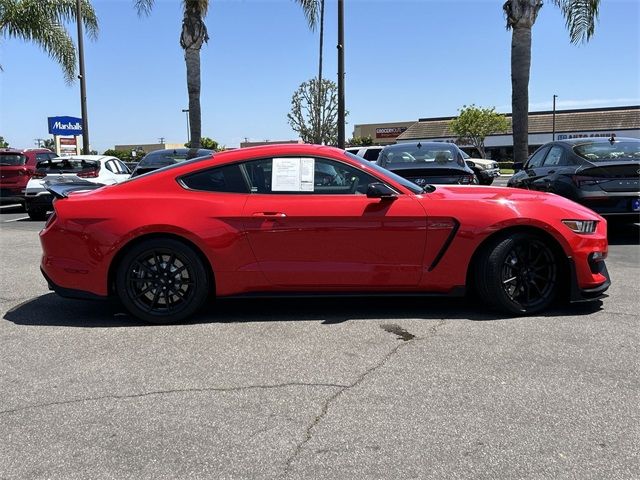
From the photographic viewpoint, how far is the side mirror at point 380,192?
14.9 ft

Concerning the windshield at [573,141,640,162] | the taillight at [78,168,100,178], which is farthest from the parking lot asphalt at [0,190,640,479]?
the taillight at [78,168,100,178]

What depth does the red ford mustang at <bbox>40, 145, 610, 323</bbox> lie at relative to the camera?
14.9ft

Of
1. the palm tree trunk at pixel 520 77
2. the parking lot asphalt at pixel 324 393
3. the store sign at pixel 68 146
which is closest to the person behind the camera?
the parking lot asphalt at pixel 324 393

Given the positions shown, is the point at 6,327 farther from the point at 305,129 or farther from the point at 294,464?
the point at 305,129

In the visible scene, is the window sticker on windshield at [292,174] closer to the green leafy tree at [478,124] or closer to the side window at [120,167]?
the side window at [120,167]

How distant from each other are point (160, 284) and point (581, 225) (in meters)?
3.50

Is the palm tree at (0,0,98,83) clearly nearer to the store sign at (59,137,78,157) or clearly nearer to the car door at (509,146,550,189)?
the store sign at (59,137,78,157)

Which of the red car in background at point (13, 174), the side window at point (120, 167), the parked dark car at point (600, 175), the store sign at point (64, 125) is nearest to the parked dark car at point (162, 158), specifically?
the side window at point (120, 167)

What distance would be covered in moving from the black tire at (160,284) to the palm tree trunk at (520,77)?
490 inches

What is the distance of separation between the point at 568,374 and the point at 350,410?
1.46m

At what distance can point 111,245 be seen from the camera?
14.9ft

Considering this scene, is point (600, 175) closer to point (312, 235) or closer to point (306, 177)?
point (306, 177)

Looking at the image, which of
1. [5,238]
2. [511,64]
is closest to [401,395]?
[5,238]

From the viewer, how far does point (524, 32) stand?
14.6 meters
